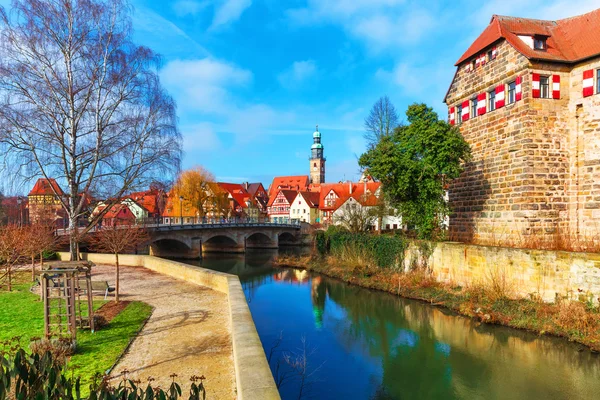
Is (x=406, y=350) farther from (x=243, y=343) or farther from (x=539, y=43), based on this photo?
(x=539, y=43)

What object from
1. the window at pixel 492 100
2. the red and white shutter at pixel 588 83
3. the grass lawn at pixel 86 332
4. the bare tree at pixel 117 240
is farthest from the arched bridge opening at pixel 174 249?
the red and white shutter at pixel 588 83

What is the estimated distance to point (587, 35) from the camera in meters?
14.2

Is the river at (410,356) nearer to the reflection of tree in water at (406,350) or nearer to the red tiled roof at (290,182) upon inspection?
the reflection of tree in water at (406,350)

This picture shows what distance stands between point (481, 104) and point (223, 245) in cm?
3103

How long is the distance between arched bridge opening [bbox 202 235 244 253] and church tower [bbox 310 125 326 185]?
49.7 m

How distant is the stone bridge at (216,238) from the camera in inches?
1275

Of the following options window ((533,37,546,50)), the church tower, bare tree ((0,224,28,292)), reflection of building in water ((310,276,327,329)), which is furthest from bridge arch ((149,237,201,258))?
the church tower

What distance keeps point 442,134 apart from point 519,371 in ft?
31.8

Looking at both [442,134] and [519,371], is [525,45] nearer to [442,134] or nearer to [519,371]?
[442,134]

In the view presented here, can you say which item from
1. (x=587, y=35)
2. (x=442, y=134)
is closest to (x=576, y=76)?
(x=587, y=35)

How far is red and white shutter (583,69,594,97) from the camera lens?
44.3 ft

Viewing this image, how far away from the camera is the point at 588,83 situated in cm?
1361

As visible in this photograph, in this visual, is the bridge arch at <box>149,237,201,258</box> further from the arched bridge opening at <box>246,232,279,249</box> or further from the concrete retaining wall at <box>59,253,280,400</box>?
the concrete retaining wall at <box>59,253,280,400</box>

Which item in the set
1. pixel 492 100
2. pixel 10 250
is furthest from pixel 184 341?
pixel 492 100
